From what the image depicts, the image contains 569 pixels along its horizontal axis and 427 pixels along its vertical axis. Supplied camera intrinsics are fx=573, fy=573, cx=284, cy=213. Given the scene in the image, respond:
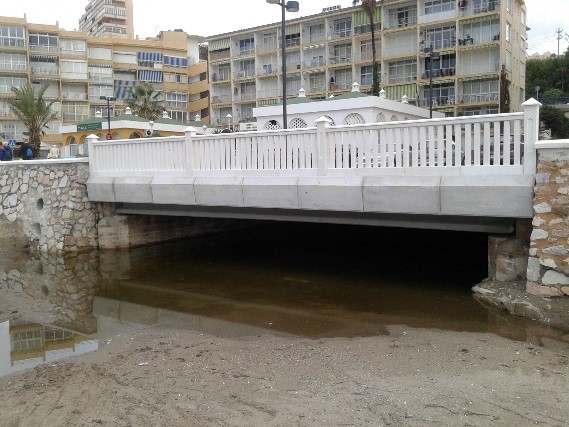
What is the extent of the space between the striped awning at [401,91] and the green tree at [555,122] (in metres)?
10.4

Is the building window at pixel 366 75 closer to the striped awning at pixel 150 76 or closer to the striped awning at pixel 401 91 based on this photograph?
the striped awning at pixel 401 91

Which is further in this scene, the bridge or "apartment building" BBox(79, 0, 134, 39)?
"apartment building" BBox(79, 0, 134, 39)

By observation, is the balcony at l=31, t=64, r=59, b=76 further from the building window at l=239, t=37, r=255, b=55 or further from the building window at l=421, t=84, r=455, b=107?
the building window at l=421, t=84, r=455, b=107

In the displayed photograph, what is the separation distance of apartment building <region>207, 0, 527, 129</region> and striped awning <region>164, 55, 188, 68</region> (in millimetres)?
11458

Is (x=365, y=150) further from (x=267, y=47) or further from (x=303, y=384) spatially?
(x=267, y=47)

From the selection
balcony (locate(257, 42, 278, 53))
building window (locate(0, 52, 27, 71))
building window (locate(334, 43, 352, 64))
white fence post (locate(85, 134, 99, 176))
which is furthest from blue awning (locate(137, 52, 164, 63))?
white fence post (locate(85, 134, 99, 176))

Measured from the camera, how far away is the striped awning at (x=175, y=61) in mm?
70438

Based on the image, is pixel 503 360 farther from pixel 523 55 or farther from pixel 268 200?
pixel 523 55

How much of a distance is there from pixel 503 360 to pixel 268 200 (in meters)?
5.44

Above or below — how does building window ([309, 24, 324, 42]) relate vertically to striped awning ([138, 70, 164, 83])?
above

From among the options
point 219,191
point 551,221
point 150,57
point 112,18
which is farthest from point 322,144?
point 112,18

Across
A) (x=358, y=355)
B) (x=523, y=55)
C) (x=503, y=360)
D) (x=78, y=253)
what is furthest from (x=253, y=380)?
(x=523, y=55)

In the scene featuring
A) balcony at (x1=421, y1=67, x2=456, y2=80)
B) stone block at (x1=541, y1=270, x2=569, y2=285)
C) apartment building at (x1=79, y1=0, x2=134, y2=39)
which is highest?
apartment building at (x1=79, y1=0, x2=134, y2=39)

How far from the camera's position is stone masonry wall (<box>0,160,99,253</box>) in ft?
49.4
